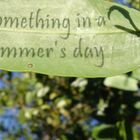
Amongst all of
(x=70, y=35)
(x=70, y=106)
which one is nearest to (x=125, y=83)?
(x=70, y=35)

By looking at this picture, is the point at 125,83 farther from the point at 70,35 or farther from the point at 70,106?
the point at 70,106

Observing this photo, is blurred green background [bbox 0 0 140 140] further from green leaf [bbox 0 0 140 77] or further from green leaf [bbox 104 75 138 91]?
green leaf [bbox 0 0 140 77]

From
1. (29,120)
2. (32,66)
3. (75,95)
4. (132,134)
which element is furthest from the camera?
(29,120)

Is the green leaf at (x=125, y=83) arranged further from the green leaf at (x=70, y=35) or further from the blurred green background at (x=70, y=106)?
the green leaf at (x=70, y=35)

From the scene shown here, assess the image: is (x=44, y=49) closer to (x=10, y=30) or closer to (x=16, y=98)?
(x=10, y=30)

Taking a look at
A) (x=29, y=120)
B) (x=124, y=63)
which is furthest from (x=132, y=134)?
(x=29, y=120)

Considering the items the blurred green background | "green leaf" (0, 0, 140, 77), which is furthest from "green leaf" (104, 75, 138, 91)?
"green leaf" (0, 0, 140, 77)

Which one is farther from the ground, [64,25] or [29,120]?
[64,25]
